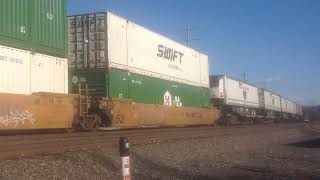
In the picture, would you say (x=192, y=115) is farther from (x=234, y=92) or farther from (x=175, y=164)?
(x=175, y=164)

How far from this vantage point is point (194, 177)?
36.4 ft

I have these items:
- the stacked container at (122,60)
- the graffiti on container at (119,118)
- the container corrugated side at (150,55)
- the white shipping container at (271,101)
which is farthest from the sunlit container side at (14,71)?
the white shipping container at (271,101)

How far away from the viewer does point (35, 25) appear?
15742 millimetres

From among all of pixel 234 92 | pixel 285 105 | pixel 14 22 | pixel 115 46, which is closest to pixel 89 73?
pixel 115 46

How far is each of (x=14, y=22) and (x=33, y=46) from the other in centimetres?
116

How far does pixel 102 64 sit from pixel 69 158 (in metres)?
10.1

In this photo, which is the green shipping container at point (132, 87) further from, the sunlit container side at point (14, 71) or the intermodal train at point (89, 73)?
the sunlit container side at point (14, 71)

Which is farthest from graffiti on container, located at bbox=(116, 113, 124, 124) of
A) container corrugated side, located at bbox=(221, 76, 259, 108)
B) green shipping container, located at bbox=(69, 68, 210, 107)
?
container corrugated side, located at bbox=(221, 76, 259, 108)

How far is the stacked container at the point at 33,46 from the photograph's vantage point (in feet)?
46.8

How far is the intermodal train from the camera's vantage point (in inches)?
575

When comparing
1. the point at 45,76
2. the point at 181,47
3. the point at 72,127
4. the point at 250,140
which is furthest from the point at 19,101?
the point at 181,47

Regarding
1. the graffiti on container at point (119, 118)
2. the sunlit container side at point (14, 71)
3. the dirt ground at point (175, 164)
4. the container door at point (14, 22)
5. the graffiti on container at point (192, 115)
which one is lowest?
the dirt ground at point (175, 164)

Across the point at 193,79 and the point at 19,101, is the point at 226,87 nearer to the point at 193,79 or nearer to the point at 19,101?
the point at 193,79

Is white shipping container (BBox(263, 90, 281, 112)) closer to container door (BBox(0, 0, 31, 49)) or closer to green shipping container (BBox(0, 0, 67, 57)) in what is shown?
green shipping container (BBox(0, 0, 67, 57))
